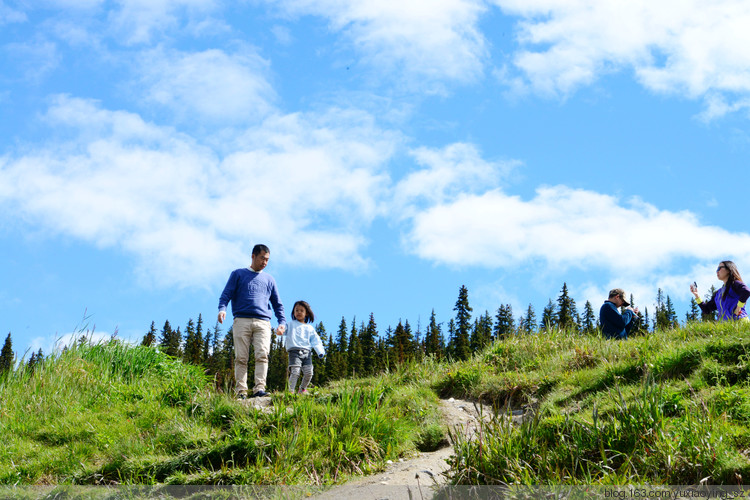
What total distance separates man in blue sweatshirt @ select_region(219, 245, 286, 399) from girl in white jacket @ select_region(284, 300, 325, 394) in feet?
1.57

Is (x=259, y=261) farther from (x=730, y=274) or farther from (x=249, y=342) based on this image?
(x=730, y=274)

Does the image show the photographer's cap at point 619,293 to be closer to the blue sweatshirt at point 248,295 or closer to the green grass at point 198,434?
the green grass at point 198,434

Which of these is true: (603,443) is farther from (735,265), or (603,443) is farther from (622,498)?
(735,265)

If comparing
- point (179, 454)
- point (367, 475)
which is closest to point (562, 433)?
point (367, 475)

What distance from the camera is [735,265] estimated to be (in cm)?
1069

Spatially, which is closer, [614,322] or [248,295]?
[248,295]

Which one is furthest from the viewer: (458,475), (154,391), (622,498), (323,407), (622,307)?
(622,307)

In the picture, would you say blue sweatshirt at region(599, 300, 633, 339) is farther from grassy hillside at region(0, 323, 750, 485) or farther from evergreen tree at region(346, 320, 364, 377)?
evergreen tree at region(346, 320, 364, 377)

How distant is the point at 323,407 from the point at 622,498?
411 centimetres

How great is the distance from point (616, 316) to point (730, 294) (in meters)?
1.98

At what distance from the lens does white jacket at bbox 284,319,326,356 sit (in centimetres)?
1083

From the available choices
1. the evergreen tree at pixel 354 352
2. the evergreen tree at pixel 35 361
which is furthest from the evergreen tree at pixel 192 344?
the evergreen tree at pixel 35 361

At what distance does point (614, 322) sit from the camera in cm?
1134

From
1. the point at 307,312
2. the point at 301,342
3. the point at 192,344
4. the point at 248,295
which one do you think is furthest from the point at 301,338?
the point at 192,344
